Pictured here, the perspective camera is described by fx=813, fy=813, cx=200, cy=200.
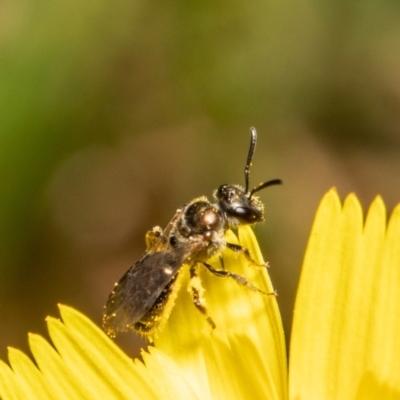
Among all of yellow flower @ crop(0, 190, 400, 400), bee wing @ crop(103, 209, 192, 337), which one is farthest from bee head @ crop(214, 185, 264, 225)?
yellow flower @ crop(0, 190, 400, 400)

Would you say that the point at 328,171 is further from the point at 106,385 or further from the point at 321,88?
the point at 106,385

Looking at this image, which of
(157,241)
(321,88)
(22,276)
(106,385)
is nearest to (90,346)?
(106,385)

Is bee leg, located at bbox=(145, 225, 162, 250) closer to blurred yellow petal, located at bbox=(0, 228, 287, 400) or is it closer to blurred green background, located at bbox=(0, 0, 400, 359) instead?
blurred yellow petal, located at bbox=(0, 228, 287, 400)

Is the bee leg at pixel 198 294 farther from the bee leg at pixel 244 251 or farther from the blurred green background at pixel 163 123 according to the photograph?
the blurred green background at pixel 163 123

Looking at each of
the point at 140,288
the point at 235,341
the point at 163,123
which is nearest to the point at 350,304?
the point at 235,341

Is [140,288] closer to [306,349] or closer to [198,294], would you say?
[198,294]

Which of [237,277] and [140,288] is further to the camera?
[140,288]
